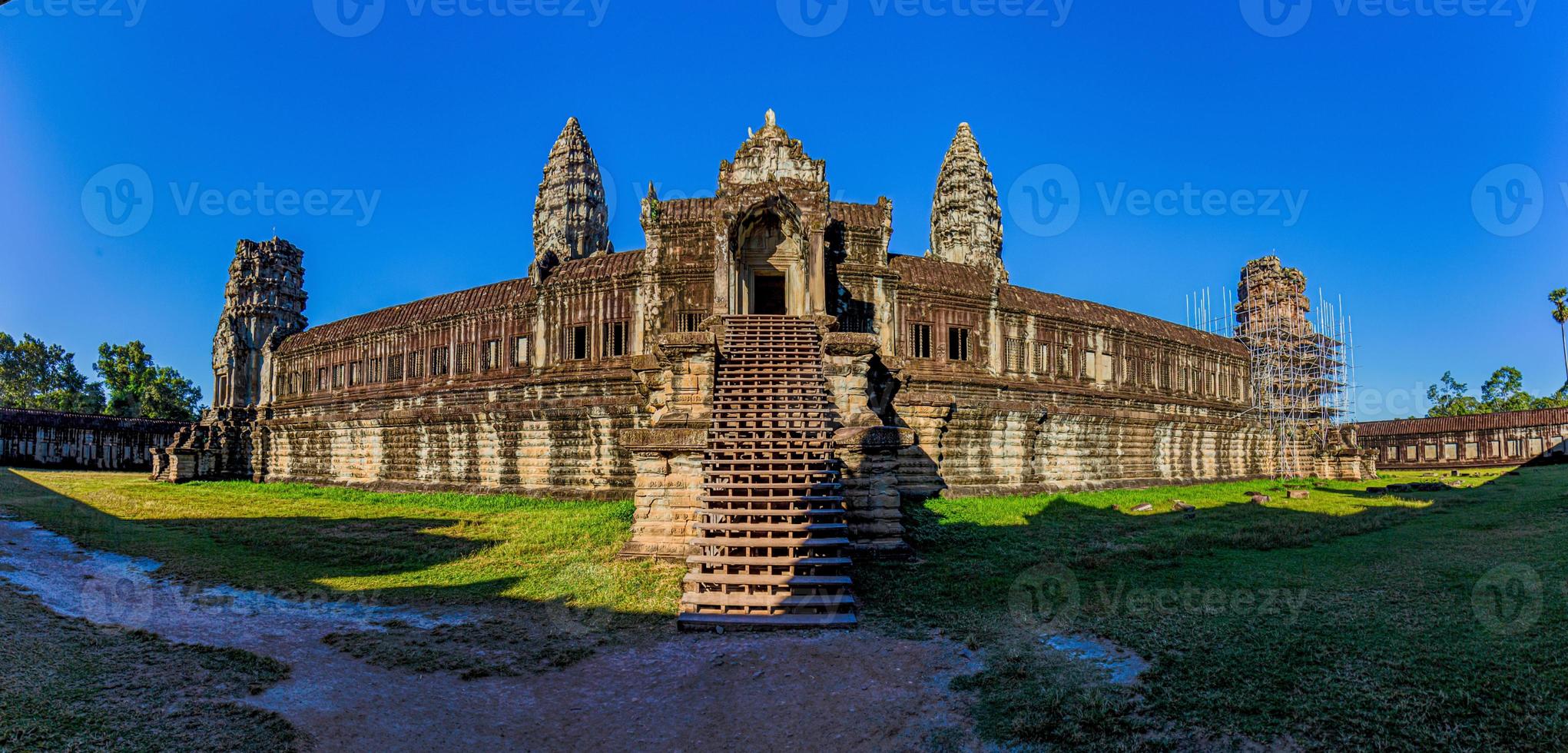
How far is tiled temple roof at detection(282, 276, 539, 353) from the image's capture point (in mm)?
28186

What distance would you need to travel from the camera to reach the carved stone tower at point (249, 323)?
37.5 metres

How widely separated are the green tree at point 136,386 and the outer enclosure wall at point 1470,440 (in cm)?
7536

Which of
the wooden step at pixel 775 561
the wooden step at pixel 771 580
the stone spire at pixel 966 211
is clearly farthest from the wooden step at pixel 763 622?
the stone spire at pixel 966 211

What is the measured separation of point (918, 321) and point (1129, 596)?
15.5 meters

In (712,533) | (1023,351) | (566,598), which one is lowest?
(566,598)

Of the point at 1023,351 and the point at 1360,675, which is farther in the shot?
the point at 1023,351

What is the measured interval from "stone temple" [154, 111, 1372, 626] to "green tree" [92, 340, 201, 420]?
60.9 ft

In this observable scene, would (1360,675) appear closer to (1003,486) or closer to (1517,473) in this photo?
(1003,486)

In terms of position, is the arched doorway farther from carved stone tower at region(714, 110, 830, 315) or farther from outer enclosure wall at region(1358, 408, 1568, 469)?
outer enclosure wall at region(1358, 408, 1568, 469)

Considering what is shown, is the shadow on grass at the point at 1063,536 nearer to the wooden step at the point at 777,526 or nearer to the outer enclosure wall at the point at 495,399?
the wooden step at the point at 777,526

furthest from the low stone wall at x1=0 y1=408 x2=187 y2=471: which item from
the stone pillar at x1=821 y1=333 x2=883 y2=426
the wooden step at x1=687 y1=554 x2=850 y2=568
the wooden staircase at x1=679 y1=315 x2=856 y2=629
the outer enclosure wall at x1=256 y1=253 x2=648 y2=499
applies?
the wooden step at x1=687 y1=554 x2=850 y2=568

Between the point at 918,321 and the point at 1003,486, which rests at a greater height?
the point at 918,321

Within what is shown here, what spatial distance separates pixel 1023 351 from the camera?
88.7ft

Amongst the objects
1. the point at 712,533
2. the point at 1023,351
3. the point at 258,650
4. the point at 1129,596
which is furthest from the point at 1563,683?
the point at 1023,351
